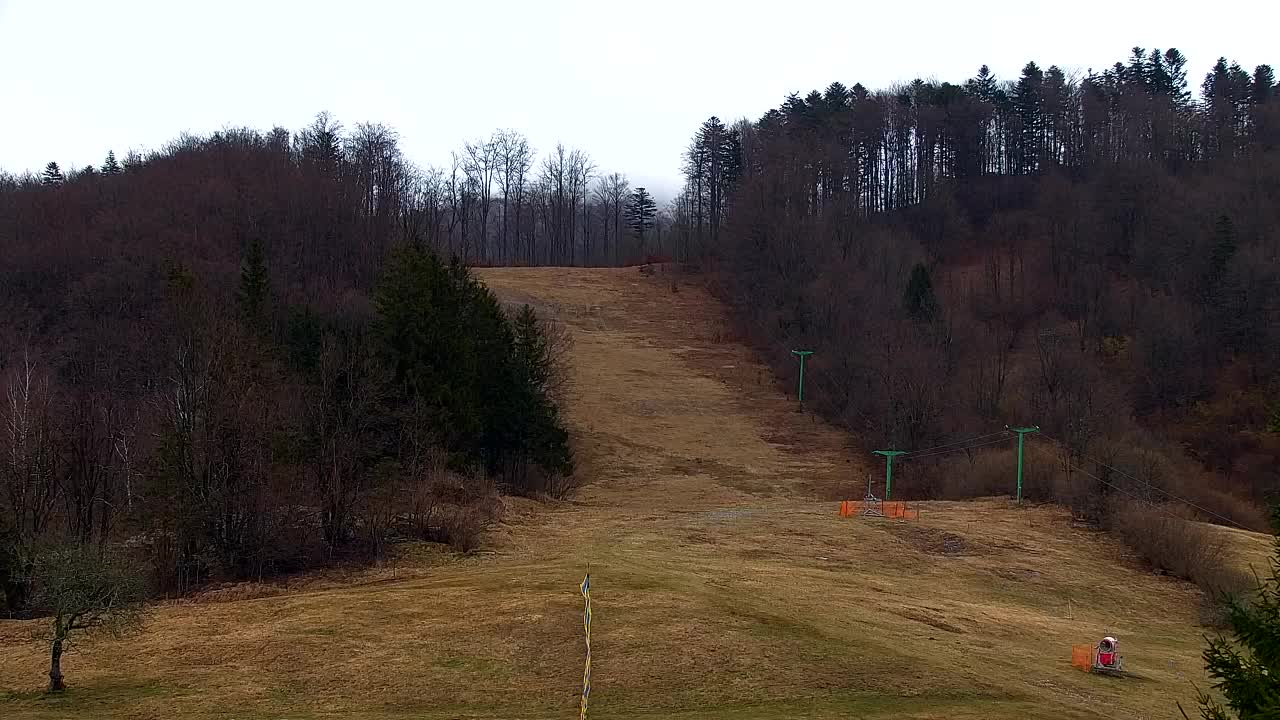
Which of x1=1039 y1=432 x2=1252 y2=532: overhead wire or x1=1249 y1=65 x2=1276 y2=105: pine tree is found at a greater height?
x1=1249 y1=65 x2=1276 y2=105: pine tree

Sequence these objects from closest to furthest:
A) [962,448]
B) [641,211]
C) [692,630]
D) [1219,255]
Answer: [692,630] < [962,448] < [1219,255] < [641,211]

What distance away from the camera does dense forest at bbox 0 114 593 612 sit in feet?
73.6

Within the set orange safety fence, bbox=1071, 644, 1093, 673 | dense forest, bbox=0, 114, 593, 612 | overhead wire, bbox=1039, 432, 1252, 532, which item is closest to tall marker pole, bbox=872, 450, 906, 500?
overhead wire, bbox=1039, 432, 1252, 532

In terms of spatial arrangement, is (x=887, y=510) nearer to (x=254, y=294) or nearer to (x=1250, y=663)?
(x=1250, y=663)

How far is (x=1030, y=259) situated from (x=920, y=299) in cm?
2137

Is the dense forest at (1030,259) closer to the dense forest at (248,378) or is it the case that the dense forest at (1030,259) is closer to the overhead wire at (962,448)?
the overhead wire at (962,448)

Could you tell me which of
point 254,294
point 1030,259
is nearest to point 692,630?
point 254,294

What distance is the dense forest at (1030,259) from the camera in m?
44.4

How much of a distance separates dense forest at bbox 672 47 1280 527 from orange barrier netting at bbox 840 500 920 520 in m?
6.14

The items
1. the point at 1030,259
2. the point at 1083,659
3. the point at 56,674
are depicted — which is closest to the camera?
the point at 56,674

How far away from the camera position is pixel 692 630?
15.8 m

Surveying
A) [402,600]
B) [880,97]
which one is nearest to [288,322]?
[402,600]

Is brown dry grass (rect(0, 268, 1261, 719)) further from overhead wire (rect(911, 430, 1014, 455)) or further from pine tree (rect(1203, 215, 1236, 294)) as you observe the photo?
pine tree (rect(1203, 215, 1236, 294))

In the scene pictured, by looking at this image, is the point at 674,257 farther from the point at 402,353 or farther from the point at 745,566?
the point at 745,566
